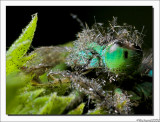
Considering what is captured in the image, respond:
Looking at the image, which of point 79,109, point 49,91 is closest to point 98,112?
point 79,109

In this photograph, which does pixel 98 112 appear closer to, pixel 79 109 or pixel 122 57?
pixel 79 109

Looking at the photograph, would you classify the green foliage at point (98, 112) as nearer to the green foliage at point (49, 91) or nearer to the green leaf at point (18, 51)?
the green foliage at point (49, 91)

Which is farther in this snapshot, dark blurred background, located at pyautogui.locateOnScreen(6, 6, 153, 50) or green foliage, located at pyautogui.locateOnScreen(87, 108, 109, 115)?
dark blurred background, located at pyautogui.locateOnScreen(6, 6, 153, 50)

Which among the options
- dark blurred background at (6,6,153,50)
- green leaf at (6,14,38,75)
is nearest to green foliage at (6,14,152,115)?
green leaf at (6,14,38,75)

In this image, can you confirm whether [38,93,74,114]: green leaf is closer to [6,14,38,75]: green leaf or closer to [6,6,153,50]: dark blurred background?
[6,14,38,75]: green leaf

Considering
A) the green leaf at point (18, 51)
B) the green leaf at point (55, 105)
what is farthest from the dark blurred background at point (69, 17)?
the green leaf at point (55, 105)

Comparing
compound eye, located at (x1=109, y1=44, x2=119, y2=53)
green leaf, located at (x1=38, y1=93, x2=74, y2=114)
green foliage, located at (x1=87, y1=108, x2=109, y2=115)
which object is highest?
compound eye, located at (x1=109, y1=44, x2=119, y2=53)

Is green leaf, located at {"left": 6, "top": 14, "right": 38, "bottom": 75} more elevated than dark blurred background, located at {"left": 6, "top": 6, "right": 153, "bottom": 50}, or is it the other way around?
dark blurred background, located at {"left": 6, "top": 6, "right": 153, "bottom": 50}

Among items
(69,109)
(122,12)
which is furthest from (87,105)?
(122,12)

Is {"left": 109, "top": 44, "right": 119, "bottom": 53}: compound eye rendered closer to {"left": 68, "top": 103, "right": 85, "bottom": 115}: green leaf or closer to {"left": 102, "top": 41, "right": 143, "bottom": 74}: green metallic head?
{"left": 102, "top": 41, "right": 143, "bottom": 74}: green metallic head
